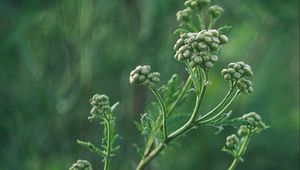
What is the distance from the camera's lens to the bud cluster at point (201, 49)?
78.9 inches

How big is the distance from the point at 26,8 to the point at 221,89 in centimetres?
198

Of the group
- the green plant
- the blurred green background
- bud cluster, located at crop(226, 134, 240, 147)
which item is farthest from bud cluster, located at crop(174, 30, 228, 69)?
the blurred green background

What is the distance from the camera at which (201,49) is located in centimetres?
201

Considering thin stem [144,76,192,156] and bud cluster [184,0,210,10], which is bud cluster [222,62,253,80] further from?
bud cluster [184,0,210,10]

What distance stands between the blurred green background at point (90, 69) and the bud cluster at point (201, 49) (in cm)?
288

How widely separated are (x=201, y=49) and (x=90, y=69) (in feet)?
11.3

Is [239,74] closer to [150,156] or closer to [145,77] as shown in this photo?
[145,77]

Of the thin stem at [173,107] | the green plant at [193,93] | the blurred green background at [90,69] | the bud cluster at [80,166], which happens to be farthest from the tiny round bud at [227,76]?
the blurred green background at [90,69]

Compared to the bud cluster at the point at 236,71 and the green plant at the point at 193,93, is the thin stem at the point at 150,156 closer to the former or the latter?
the green plant at the point at 193,93

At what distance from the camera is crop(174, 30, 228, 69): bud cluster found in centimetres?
200

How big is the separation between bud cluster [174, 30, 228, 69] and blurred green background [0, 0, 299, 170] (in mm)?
2876

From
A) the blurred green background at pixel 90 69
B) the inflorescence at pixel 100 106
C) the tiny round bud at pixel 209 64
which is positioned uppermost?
the blurred green background at pixel 90 69

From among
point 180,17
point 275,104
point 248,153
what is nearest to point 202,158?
point 248,153

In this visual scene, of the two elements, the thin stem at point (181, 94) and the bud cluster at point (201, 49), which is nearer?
the bud cluster at point (201, 49)
